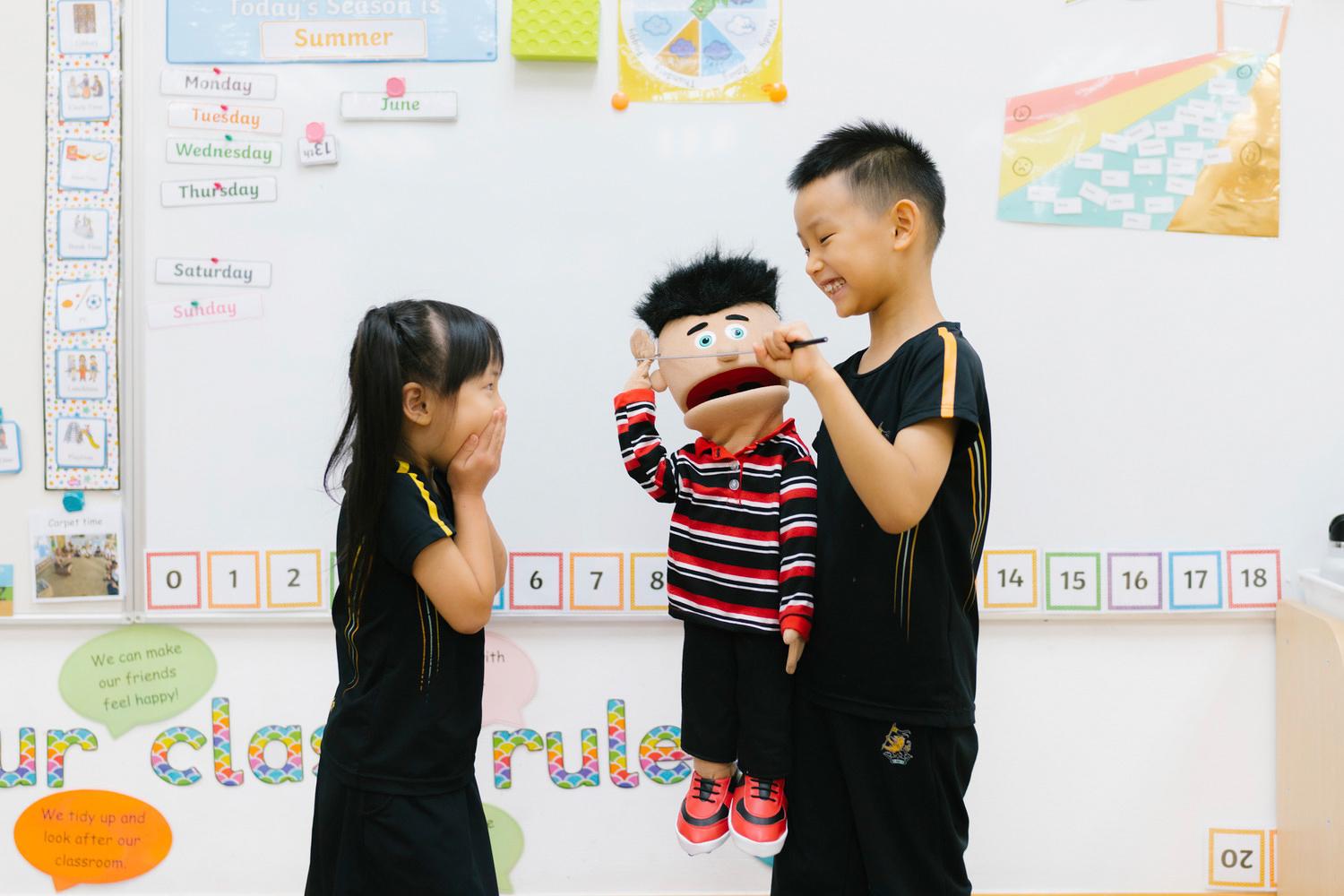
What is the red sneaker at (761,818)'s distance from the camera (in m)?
0.95

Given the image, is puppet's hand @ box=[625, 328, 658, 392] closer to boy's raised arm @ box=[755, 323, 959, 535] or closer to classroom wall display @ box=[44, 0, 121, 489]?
boy's raised arm @ box=[755, 323, 959, 535]

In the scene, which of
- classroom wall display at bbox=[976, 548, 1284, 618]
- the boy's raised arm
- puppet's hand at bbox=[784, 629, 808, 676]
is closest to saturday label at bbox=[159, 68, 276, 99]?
the boy's raised arm

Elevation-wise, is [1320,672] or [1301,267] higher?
[1301,267]

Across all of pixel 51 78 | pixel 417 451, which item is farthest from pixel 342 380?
pixel 51 78

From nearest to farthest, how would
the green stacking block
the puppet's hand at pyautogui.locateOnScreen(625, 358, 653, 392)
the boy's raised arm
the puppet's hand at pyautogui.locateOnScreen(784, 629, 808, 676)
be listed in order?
the boy's raised arm, the puppet's hand at pyautogui.locateOnScreen(784, 629, 808, 676), the puppet's hand at pyautogui.locateOnScreen(625, 358, 653, 392), the green stacking block

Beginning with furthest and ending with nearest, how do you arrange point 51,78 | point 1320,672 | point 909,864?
1. point 51,78
2. point 1320,672
3. point 909,864

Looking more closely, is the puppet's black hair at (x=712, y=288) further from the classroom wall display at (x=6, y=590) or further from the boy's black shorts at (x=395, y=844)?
the classroom wall display at (x=6, y=590)

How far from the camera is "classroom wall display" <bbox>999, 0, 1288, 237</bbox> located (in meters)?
1.35

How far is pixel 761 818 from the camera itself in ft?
3.11

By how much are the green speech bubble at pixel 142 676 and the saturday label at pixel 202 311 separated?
48 centimetres

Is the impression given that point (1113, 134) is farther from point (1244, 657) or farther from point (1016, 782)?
point (1016, 782)

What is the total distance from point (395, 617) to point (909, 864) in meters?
0.58

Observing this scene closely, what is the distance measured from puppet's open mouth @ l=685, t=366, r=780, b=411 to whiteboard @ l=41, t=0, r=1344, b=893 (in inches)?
14.6

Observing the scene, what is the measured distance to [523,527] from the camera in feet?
4.60
